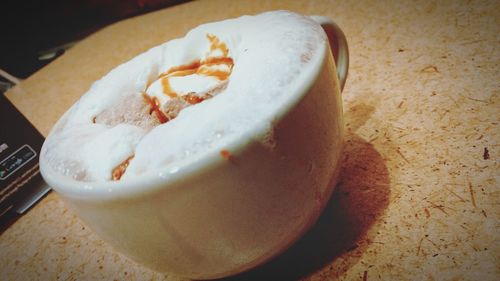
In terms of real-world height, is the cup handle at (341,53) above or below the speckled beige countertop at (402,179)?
above

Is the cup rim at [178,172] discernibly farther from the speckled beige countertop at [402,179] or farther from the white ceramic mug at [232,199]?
the speckled beige countertop at [402,179]

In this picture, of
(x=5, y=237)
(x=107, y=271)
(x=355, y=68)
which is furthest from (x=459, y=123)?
(x=5, y=237)

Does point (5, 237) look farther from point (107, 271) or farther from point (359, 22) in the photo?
point (359, 22)

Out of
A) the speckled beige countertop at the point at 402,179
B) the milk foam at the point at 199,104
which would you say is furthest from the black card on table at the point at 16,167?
the milk foam at the point at 199,104

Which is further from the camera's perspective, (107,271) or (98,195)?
(107,271)

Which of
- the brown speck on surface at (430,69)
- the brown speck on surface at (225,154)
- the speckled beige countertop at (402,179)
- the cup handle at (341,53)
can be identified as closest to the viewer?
the brown speck on surface at (225,154)

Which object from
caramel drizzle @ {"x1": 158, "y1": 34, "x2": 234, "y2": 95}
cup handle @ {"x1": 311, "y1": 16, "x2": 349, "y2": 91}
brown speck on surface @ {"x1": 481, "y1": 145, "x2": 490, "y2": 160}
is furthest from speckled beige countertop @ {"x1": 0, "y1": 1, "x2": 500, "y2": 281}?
caramel drizzle @ {"x1": 158, "y1": 34, "x2": 234, "y2": 95}

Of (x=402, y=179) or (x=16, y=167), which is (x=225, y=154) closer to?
(x=402, y=179)
